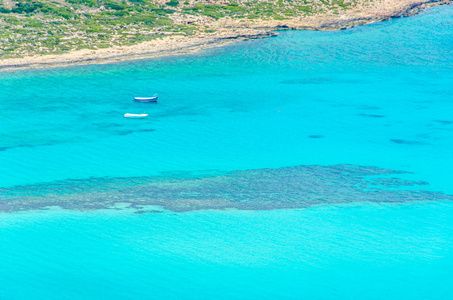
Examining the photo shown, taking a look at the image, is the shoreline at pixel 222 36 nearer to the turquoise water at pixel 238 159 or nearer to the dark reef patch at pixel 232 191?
the turquoise water at pixel 238 159

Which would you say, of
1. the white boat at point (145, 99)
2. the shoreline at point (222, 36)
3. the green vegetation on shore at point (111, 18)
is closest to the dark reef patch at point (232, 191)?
the white boat at point (145, 99)

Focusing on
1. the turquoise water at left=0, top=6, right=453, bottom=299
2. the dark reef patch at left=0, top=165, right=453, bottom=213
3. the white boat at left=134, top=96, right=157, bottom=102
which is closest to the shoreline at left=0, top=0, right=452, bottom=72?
the turquoise water at left=0, top=6, right=453, bottom=299

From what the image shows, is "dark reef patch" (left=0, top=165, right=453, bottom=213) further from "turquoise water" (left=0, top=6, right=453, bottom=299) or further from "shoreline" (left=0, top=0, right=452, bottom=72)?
"shoreline" (left=0, top=0, right=452, bottom=72)

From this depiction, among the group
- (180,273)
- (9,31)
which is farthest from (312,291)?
(9,31)

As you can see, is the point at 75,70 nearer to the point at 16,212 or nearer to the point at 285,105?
the point at 285,105

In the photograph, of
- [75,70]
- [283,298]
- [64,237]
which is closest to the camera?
[283,298]

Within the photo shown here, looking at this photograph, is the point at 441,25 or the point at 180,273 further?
the point at 441,25

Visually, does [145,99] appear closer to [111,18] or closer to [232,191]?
[232,191]
